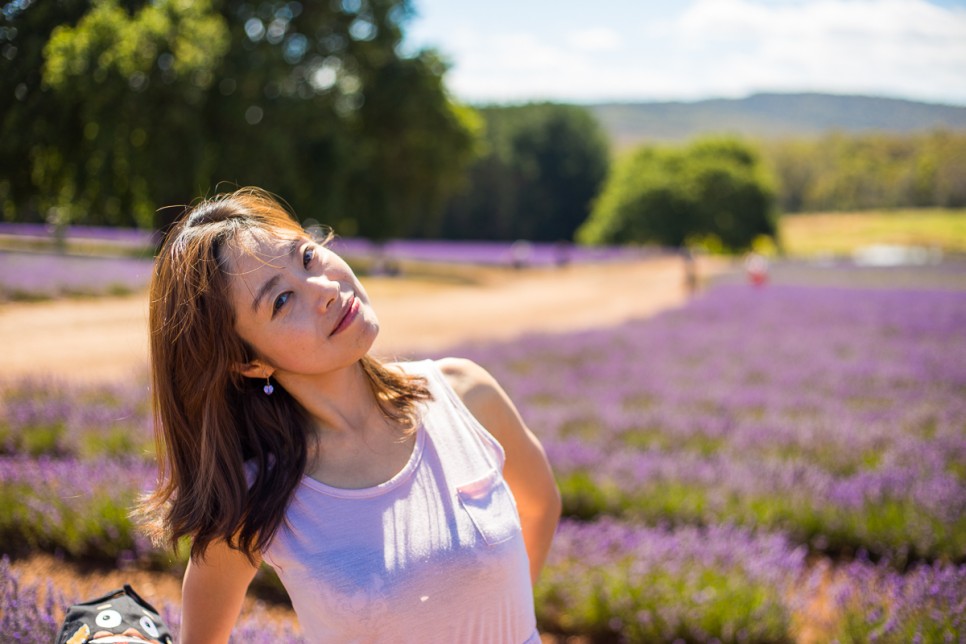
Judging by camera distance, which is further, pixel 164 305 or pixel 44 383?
pixel 44 383

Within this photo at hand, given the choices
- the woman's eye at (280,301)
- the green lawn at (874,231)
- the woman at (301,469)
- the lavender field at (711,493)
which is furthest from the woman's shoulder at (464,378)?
the green lawn at (874,231)

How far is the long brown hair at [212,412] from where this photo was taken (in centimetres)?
144

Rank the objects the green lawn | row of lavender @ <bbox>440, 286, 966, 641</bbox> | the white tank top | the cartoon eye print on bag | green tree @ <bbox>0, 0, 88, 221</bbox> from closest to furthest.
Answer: the white tank top
the cartoon eye print on bag
row of lavender @ <bbox>440, 286, 966, 641</bbox>
green tree @ <bbox>0, 0, 88, 221</bbox>
the green lawn

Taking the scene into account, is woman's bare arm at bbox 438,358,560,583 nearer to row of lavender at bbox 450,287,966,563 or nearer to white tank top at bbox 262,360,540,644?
white tank top at bbox 262,360,540,644

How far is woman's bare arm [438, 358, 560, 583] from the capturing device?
177 centimetres

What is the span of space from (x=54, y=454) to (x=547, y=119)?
66.3 meters

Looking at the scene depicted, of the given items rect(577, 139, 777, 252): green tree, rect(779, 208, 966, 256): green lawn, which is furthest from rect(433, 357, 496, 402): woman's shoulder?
rect(779, 208, 966, 256): green lawn

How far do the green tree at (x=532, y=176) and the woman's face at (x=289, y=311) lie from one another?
200 feet

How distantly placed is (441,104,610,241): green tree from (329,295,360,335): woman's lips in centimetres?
6101

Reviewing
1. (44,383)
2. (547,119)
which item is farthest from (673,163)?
(44,383)

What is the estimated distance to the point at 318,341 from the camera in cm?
148

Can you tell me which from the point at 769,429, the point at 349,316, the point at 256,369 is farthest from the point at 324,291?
the point at 769,429

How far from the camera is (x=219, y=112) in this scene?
39.1 ft

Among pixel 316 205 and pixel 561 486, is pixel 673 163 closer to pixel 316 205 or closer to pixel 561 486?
pixel 316 205
